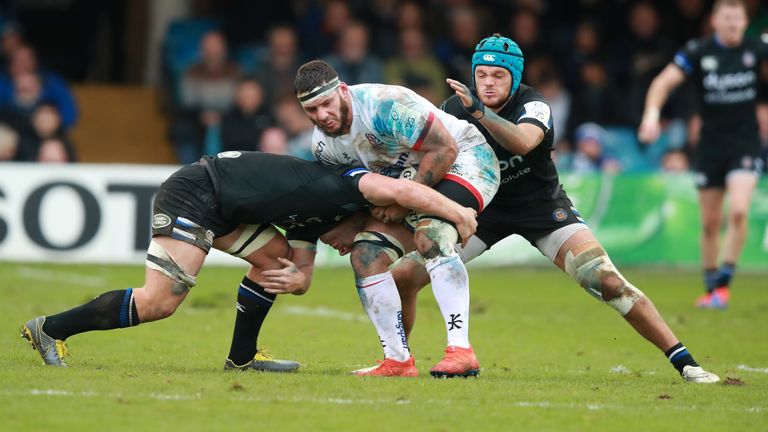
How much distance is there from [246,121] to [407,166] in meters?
9.49

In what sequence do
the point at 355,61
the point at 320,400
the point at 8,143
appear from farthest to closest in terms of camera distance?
the point at 355,61, the point at 8,143, the point at 320,400

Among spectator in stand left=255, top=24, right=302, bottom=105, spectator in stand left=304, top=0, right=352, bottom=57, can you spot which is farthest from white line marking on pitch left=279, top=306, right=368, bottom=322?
spectator in stand left=304, top=0, right=352, bottom=57

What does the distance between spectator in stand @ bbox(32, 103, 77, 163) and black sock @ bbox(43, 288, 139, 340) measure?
892 centimetres

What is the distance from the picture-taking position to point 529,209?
8250mm

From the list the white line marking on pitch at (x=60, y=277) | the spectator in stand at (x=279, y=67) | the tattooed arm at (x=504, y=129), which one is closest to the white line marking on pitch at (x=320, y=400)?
the tattooed arm at (x=504, y=129)

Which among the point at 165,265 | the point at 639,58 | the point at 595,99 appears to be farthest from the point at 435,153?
the point at 639,58

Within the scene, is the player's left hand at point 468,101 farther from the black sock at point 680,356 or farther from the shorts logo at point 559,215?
the black sock at point 680,356

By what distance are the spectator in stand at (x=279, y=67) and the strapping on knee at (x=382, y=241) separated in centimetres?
1071

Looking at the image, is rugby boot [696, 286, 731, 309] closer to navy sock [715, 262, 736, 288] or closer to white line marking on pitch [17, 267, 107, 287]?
navy sock [715, 262, 736, 288]

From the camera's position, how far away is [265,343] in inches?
380

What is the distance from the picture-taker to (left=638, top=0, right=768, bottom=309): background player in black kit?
12.2 meters

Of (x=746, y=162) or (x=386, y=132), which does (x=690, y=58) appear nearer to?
(x=746, y=162)

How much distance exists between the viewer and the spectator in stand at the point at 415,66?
18.8 metres

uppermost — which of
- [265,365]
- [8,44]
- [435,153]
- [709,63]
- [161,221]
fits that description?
[709,63]
